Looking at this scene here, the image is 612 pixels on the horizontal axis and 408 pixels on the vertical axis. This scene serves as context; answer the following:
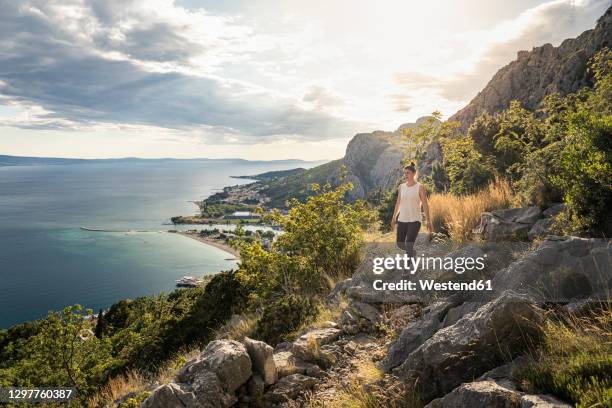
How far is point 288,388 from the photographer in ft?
21.0

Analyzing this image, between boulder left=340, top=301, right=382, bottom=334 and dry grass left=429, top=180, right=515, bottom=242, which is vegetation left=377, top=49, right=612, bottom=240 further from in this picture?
boulder left=340, top=301, right=382, bottom=334

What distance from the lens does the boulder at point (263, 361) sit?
6660 mm

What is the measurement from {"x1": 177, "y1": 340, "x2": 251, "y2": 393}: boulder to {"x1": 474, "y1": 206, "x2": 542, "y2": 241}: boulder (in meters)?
6.30

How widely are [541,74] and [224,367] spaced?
306ft

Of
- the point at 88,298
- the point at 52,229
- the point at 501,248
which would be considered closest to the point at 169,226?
the point at 52,229

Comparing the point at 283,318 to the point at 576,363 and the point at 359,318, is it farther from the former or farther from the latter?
the point at 576,363

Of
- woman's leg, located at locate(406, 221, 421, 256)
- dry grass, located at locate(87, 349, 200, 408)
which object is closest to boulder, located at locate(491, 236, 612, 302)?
woman's leg, located at locate(406, 221, 421, 256)

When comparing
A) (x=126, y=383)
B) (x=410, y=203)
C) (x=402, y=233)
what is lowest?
(x=126, y=383)

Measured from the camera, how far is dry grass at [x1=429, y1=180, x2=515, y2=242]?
1041 cm

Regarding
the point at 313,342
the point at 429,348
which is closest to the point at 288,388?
the point at 313,342

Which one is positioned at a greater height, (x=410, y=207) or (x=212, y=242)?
(x=410, y=207)

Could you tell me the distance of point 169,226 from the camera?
589ft

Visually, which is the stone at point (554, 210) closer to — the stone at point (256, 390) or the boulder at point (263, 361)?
the boulder at point (263, 361)

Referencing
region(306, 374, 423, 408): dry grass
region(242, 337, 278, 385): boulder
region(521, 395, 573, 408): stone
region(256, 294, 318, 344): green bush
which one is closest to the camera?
region(521, 395, 573, 408): stone
